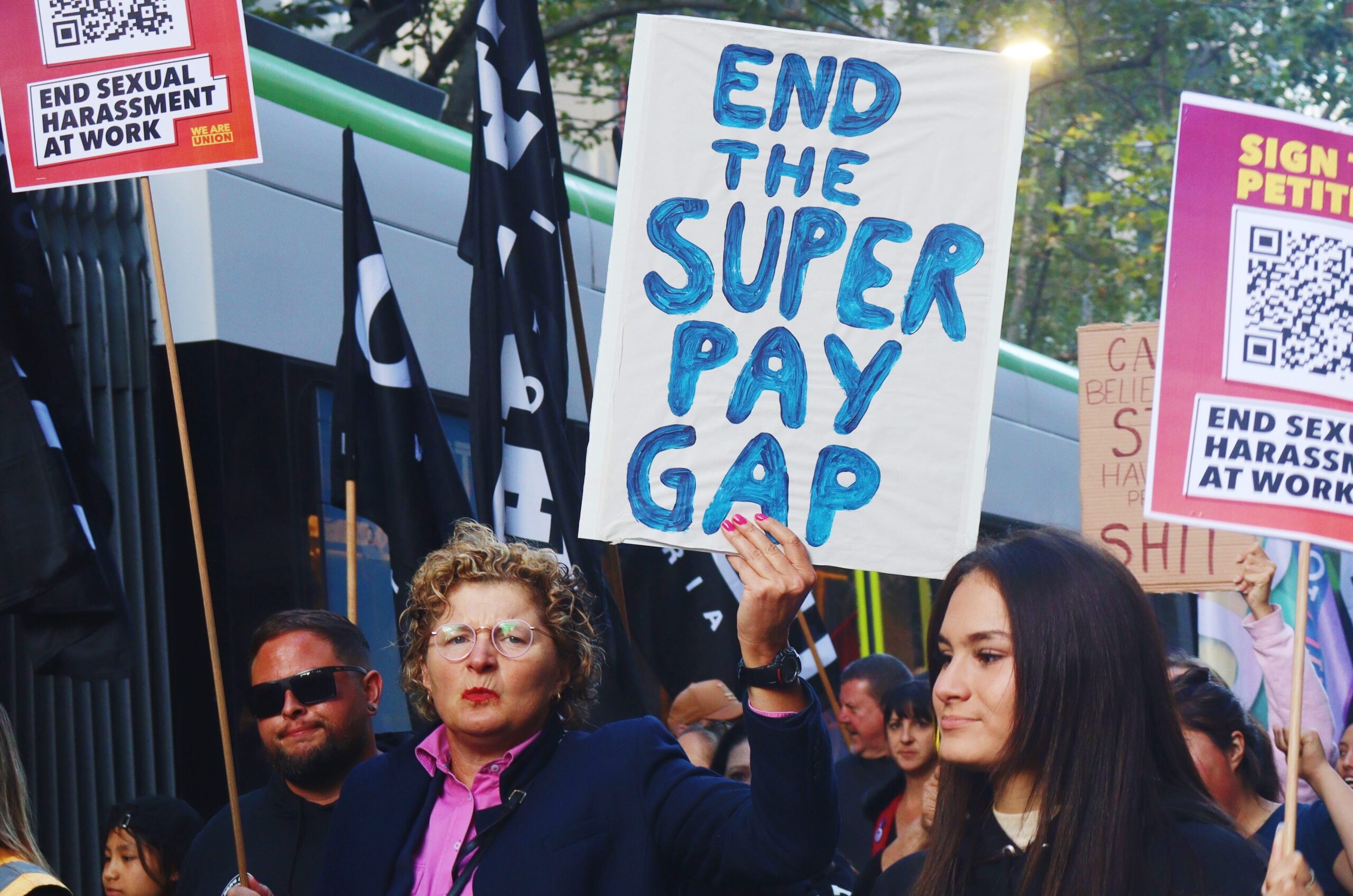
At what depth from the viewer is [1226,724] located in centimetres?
432

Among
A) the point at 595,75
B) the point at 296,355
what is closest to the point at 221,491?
the point at 296,355

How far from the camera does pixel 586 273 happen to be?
7.19 meters

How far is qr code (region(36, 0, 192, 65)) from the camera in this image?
421 centimetres

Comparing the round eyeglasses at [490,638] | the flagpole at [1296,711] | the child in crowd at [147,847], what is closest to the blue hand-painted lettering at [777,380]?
the round eyeglasses at [490,638]

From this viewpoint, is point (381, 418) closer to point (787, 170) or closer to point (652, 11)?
point (787, 170)

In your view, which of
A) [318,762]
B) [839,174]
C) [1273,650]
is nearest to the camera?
[839,174]

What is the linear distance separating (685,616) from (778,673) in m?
4.04

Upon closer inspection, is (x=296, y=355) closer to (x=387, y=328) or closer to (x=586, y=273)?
(x=387, y=328)

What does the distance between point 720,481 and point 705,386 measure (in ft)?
0.65

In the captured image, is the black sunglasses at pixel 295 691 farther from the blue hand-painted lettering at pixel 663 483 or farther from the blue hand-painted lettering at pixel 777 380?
the blue hand-painted lettering at pixel 777 380

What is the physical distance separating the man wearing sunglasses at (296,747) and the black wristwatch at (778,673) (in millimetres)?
1542

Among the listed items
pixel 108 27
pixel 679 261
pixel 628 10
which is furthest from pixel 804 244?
pixel 628 10

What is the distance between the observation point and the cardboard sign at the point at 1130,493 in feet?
20.2

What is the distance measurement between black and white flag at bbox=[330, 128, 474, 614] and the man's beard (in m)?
1.26
